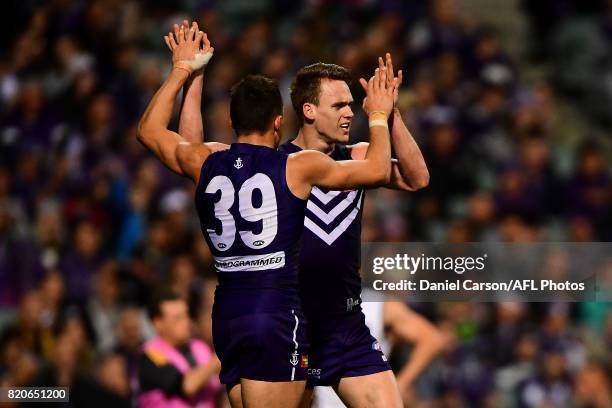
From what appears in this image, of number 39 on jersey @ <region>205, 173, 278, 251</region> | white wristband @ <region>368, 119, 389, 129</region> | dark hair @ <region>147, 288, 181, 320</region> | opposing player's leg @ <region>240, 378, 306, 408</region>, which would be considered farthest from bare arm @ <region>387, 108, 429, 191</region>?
dark hair @ <region>147, 288, 181, 320</region>

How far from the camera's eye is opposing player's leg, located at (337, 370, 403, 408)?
6152 mm

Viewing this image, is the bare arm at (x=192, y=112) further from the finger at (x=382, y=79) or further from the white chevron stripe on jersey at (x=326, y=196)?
the finger at (x=382, y=79)

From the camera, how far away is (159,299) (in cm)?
798

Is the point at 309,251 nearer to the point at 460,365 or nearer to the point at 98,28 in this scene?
the point at 460,365

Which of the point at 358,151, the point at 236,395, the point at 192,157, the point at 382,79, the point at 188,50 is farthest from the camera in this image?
the point at 358,151

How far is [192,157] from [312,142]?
0.84 m

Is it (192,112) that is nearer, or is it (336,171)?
(336,171)

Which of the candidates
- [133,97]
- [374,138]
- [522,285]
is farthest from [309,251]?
[133,97]

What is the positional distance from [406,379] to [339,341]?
4.53 ft

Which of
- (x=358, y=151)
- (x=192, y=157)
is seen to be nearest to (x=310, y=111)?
(x=358, y=151)

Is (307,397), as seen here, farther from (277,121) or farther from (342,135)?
(277,121)

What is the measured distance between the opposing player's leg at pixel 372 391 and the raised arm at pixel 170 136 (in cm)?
137

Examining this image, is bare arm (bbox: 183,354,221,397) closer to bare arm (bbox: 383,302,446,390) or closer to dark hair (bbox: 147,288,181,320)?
dark hair (bbox: 147,288,181,320)

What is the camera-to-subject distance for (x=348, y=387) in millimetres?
6246
